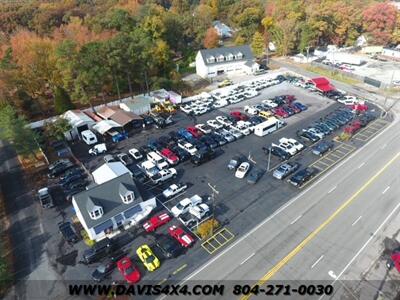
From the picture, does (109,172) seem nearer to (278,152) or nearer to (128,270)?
(128,270)

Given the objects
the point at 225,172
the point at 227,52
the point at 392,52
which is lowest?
the point at 225,172

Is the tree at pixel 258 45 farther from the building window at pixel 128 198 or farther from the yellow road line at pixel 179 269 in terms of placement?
the yellow road line at pixel 179 269

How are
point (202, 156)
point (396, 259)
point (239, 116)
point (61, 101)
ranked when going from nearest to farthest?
point (396, 259) → point (202, 156) → point (239, 116) → point (61, 101)

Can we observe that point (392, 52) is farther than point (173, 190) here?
Yes

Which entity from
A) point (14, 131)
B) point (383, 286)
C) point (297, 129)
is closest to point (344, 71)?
point (297, 129)

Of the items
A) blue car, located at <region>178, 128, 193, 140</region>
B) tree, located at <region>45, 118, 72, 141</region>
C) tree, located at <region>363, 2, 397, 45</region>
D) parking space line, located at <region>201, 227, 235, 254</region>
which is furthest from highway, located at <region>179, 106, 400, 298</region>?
tree, located at <region>363, 2, 397, 45</region>

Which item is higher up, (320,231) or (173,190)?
(173,190)

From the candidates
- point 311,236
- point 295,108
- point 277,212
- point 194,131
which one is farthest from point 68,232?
point 295,108

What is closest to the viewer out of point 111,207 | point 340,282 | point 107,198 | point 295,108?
point 340,282
